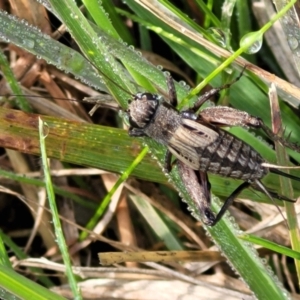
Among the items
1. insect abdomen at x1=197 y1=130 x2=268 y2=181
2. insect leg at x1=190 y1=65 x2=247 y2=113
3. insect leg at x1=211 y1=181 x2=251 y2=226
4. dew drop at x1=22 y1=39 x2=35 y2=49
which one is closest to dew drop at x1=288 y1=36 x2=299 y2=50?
insect leg at x1=190 y1=65 x2=247 y2=113

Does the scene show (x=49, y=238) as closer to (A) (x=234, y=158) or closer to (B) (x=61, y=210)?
(B) (x=61, y=210)

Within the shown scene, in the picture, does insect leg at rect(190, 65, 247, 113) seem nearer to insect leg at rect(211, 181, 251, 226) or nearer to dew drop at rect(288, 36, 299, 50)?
dew drop at rect(288, 36, 299, 50)

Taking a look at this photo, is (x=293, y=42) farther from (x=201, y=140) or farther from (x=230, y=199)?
(x=230, y=199)

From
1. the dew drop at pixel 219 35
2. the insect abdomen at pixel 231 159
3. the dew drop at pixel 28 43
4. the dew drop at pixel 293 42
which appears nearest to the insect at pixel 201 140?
the insect abdomen at pixel 231 159

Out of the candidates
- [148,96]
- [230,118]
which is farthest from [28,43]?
[230,118]

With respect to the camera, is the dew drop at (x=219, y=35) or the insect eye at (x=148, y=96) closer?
the insect eye at (x=148, y=96)

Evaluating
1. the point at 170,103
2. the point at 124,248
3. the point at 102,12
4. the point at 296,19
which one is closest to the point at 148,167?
the point at 170,103

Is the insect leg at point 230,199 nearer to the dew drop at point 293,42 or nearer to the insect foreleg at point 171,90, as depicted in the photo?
the insect foreleg at point 171,90
